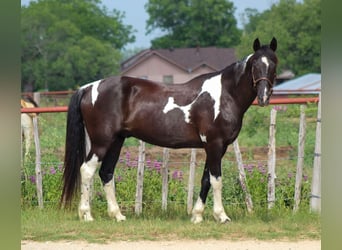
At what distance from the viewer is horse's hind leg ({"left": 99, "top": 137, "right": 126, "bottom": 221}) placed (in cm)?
592

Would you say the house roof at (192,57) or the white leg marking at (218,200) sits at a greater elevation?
the house roof at (192,57)

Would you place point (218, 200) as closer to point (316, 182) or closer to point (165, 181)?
point (165, 181)

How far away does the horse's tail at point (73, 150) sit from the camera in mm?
5867

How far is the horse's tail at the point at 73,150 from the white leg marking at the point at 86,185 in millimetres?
82

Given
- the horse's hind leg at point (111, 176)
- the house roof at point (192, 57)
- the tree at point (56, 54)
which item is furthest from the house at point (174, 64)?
the horse's hind leg at point (111, 176)

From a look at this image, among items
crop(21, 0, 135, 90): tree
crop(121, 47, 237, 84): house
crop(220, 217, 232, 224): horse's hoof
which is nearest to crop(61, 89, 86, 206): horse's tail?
crop(220, 217, 232, 224): horse's hoof

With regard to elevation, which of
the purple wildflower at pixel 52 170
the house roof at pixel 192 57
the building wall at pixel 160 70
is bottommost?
the purple wildflower at pixel 52 170

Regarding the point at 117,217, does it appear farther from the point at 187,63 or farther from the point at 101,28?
the point at 101,28

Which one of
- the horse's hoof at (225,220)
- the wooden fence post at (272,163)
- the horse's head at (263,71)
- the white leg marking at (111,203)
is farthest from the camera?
the wooden fence post at (272,163)

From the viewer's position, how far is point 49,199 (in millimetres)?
6602

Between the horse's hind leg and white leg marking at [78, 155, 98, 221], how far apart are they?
0.53 ft

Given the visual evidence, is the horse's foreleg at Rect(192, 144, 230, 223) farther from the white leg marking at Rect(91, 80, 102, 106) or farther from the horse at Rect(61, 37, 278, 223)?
the white leg marking at Rect(91, 80, 102, 106)

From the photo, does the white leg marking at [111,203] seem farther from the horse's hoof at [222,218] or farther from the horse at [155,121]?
the horse's hoof at [222,218]

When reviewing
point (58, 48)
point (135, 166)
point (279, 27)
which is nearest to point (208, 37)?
point (58, 48)
